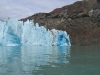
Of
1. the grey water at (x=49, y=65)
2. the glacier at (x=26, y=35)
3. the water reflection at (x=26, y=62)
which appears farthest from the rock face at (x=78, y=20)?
the grey water at (x=49, y=65)

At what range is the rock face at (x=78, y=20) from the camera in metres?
58.6

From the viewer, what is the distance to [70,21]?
64562mm

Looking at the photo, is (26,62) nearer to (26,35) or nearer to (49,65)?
(49,65)

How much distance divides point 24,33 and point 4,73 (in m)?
31.0

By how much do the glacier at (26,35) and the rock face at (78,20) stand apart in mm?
12582

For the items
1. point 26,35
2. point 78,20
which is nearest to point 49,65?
point 26,35

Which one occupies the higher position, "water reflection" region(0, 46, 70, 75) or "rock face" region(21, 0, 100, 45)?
"rock face" region(21, 0, 100, 45)

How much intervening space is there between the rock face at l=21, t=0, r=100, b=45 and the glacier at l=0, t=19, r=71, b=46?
12582mm

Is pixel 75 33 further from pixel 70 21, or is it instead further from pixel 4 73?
pixel 4 73

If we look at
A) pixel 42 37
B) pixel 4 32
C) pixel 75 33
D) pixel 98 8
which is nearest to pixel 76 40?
pixel 75 33

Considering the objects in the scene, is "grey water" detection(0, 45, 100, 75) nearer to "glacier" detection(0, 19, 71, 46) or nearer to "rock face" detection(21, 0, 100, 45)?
"glacier" detection(0, 19, 71, 46)

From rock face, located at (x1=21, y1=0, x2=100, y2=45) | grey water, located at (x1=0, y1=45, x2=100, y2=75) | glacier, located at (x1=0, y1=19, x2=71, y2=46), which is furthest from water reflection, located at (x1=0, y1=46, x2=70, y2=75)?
rock face, located at (x1=21, y1=0, x2=100, y2=45)

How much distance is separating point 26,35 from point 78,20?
28592mm

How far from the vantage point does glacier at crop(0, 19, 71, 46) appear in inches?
1432
